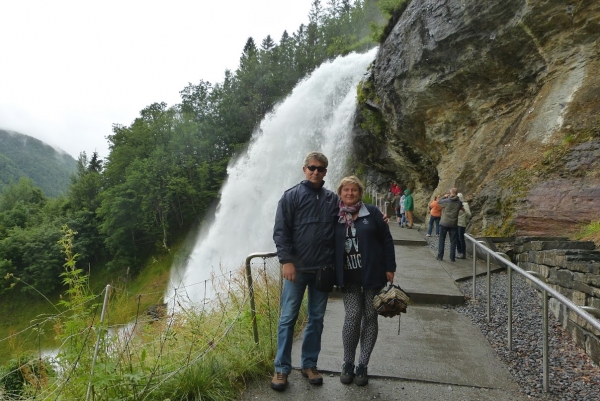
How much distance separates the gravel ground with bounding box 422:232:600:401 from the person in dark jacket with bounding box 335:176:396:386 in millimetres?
1344

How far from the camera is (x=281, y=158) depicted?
22.0 metres

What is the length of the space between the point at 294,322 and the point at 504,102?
11298 mm

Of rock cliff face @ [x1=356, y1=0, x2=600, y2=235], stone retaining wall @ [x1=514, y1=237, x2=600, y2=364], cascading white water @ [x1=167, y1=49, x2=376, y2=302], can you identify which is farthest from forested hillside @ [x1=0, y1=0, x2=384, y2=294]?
stone retaining wall @ [x1=514, y1=237, x2=600, y2=364]

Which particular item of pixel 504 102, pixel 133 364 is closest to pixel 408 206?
pixel 504 102

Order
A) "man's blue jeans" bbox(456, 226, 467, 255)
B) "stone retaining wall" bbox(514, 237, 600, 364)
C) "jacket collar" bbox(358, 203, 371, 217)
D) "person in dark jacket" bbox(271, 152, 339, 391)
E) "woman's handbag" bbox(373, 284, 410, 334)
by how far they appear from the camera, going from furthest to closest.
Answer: "man's blue jeans" bbox(456, 226, 467, 255) → "stone retaining wall" bbox(514, 237, 600, 364) → "jacket collar" bbox(358, 203, 371, 217) → "person in dark jacket" bbox(271, 152, 339, 391) → "woman's handbag" bbox(373, 284, 410, 334)

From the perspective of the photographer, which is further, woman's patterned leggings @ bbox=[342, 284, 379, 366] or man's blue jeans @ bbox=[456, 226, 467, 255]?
man's blue jeans @ bbox=[456, 226, 467, 255]

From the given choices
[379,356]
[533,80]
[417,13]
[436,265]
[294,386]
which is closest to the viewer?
[294,386]

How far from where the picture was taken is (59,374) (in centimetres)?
271

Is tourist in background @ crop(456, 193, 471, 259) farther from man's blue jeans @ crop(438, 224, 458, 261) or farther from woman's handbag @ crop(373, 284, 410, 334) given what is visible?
woman's handbag @ crop(373, 284, 410, 334)

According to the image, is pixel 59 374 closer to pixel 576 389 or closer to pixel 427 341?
pixel 427 341

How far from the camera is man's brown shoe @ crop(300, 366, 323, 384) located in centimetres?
299

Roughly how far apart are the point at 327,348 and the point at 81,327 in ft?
7.40

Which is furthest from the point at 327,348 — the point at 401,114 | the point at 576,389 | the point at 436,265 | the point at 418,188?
the point at 418,188

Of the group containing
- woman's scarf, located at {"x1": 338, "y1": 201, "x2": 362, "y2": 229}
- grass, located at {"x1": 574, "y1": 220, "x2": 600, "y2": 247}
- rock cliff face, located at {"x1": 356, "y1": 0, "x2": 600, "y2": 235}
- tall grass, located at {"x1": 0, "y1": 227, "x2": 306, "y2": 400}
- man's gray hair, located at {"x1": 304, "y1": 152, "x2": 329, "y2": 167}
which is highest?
rock cliff face, located at {"x1": 356, "y1": 0, "x2": 600, "y2": 235}
